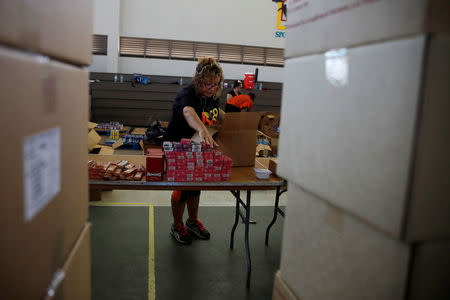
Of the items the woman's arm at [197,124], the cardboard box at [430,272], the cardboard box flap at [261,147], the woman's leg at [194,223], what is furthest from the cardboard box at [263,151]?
the cardboard box at [430,272]

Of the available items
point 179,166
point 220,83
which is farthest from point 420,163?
point 220,83

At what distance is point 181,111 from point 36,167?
7.11 feet

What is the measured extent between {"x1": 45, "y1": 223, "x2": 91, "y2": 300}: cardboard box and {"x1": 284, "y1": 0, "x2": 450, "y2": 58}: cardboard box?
702 mm

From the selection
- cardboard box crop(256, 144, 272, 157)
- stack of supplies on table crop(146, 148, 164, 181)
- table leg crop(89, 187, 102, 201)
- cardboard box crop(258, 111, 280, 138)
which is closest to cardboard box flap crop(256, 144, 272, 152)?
cardboard box crop(256, 144, 272, 157)

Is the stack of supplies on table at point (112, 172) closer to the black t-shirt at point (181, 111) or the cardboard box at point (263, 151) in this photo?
the black t-shirt at point (181, 111)

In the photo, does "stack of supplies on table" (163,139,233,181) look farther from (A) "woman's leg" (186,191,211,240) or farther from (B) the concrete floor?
(B) the concrete floor

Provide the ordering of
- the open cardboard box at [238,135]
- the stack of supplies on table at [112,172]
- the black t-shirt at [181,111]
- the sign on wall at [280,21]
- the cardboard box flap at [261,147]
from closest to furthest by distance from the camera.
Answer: the stack of supplies on table at [112,172]
the open cardboard box at [238,135]
the black t-shirt at [181,111]
the cardboard box flap at [261,147]
the sign on wall at [280,21]

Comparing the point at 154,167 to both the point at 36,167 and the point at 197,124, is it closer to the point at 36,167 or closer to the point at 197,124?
the point at 197,124

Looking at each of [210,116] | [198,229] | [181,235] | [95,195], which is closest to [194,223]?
[198,229]

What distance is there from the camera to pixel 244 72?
10039mm

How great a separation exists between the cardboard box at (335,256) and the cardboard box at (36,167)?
0.55 meters

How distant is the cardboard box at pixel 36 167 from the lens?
1.42 feet

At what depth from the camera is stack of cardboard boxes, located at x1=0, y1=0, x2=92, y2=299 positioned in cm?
43

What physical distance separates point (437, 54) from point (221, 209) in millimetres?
3538
